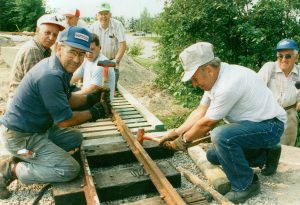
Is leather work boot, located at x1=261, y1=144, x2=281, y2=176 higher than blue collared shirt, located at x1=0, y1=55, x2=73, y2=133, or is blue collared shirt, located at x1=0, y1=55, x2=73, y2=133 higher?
blue collared shirt, located at x1=0, y1=55, x2=73, y2=133

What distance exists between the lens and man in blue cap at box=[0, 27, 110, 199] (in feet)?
12.6

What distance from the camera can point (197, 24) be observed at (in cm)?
846

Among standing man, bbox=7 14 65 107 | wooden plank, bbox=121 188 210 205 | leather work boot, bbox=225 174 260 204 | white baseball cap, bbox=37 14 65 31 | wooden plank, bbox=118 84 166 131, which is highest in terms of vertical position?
white baseball cap, bbox=37 14 65 31

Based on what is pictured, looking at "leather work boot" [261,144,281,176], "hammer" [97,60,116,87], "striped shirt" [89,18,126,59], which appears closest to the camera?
"leather work boot" [261,144,281,176]

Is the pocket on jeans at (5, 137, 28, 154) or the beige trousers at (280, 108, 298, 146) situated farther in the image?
the beige trousers at (280, 108, 298, 146)

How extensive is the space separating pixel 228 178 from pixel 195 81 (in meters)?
1.18

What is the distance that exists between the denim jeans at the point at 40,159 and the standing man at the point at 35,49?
1.33m

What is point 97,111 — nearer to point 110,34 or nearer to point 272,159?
point 272,159

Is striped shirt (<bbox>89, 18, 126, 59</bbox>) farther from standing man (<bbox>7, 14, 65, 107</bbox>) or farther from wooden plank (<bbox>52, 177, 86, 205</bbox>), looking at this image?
wooden plank (<bbox>52, 177, 86, 205</bbox>)

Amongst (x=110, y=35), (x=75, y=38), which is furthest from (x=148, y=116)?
(x=75, y=38)

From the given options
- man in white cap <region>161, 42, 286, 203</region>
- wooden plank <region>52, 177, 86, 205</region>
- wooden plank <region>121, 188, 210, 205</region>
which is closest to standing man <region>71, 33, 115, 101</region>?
wooden plank <region>52, 177, 86, 205</region>

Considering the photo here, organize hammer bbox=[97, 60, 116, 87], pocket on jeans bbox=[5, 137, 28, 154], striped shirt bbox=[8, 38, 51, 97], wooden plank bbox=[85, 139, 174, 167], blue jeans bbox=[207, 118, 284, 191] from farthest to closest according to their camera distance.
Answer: hammer bbox=[97, 60, 116, 87], striped shirt bbox=[8, 38, 51, 97], wooden plank bbox=[85, 139, 174, 167], pocket on jeans bbox=[5, 137, 28, 154], blue jeans bbox=[207, 118, 284, 191]

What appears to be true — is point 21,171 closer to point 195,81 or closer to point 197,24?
point 195,81

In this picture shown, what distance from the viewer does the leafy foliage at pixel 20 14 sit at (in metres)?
26.6
